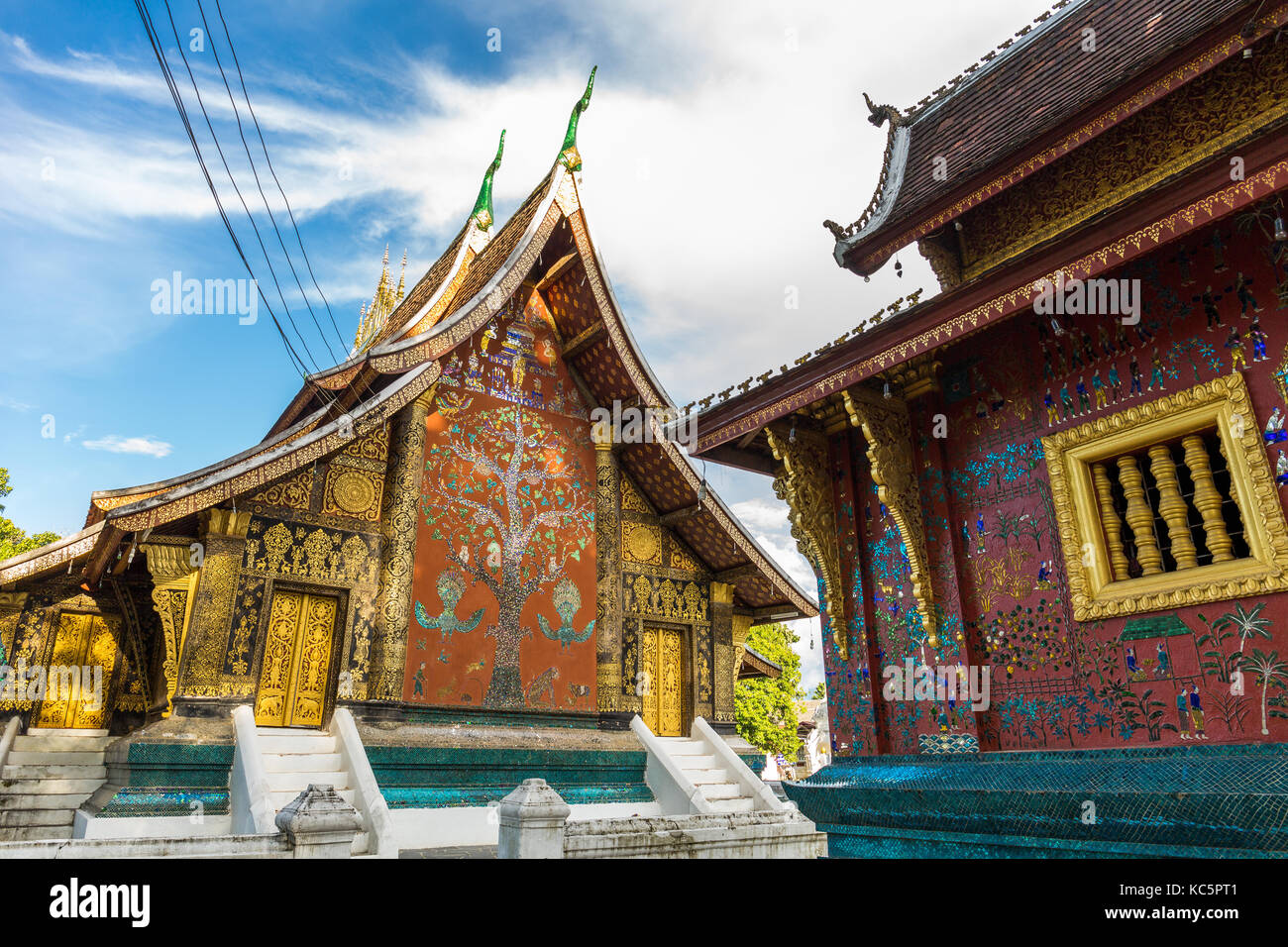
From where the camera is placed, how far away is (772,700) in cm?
3006

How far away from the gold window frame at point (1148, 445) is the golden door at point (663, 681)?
7176mm

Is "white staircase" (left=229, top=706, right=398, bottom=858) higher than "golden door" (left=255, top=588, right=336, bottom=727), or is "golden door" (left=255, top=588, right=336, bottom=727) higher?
"golden door" (left=255, top=588, right=336, bottom=727)

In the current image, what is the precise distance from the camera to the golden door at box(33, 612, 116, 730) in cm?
1206

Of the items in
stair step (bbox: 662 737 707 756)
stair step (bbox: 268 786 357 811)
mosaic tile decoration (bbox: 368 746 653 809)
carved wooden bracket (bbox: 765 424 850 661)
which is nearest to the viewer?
carved wooden bracket (bbox: 765 424 850 661)

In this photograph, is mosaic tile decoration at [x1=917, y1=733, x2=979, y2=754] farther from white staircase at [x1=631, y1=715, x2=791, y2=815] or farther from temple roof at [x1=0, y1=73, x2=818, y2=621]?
temple roof at [x1=0, y1=73, x2=818, y2=621]

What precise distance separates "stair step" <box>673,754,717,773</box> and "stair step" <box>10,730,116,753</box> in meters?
8.40

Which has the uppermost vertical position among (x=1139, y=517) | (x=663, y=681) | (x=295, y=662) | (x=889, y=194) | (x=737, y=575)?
(x=889, y=194)

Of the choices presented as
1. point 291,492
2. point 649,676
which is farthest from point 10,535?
point 649,676

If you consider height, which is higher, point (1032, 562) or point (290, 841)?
point (1032, 562)

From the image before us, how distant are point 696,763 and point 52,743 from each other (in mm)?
9694

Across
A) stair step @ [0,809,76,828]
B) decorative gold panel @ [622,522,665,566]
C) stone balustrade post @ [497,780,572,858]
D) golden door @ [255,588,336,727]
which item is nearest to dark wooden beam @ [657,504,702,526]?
decorative gold panel @ [622,522,665,566]

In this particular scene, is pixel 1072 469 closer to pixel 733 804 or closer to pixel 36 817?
pixel 733 804
